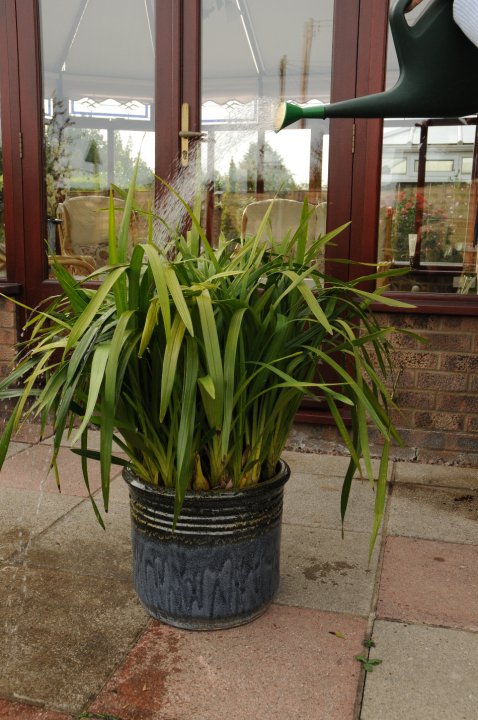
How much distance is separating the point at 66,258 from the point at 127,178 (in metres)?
0.62

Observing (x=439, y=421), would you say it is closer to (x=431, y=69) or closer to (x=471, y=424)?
(x=471, y=424)

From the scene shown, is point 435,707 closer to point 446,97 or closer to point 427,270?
point 446,97

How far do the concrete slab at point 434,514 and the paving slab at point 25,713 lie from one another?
5.15 feet

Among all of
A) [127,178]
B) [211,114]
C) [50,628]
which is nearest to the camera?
[50,628]

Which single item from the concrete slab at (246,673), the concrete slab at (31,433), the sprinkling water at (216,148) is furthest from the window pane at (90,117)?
the concrete slab at (246,673)

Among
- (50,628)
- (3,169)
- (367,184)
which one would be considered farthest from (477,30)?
(3,169)

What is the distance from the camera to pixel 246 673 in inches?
73.6

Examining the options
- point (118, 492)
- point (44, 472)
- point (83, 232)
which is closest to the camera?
point (118, 492)

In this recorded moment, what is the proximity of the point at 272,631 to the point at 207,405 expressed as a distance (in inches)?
28.1

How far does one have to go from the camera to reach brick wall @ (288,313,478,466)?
12.2 feet

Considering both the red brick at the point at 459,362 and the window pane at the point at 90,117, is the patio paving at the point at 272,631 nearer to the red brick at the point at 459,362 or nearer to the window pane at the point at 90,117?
the red brick at the point at 459,362

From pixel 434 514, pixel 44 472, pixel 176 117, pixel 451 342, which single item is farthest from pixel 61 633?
pixel 176 117

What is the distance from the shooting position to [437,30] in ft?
3.52

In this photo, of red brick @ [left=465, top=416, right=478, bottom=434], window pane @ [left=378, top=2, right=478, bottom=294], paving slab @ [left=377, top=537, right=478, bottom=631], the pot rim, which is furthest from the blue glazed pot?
window pane @ [left=378, top=2, right=478, bottom=294]
